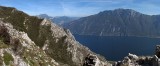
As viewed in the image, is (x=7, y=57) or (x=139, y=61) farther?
(x=7, y=57)

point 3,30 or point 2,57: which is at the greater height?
point 3,30

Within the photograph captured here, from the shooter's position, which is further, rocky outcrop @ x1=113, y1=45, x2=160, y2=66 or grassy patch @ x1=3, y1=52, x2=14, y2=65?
grassy patch @ x1=3, y1=52, x2=14, y2=65

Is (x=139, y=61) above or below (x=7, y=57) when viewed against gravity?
below

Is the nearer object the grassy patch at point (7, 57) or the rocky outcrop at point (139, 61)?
the rocky outcrop at point (139, 61)

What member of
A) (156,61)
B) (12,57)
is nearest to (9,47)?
(12,57)

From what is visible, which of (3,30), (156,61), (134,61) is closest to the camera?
(156,61)

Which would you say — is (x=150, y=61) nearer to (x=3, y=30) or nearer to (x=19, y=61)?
(x=19, y=61)

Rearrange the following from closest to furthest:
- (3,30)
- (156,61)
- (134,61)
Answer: (156,61), (134,61), (3,30)

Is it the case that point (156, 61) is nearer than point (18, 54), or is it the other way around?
point (156, 61)

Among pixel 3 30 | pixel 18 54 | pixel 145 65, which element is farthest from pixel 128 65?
pixel 3 30
